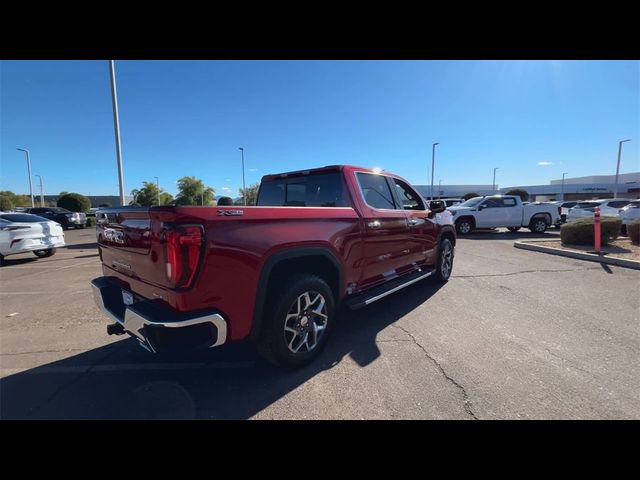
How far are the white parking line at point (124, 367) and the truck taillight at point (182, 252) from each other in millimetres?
1284

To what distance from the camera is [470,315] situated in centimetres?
409

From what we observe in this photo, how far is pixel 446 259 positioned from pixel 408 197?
5.59 feet

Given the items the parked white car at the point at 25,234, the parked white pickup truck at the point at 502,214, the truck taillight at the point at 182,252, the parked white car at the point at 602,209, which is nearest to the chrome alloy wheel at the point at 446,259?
the truck taillight at the point at 182,252

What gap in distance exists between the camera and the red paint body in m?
2.04

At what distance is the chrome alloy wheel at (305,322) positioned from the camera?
8.93 feet

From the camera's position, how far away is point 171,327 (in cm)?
196

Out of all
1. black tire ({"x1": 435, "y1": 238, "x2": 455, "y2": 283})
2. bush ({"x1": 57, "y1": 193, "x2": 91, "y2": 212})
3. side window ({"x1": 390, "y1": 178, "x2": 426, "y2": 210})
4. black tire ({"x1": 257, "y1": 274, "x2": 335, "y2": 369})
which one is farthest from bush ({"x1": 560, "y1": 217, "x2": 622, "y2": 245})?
bush ({"x1": 57, "y1": 193, "x2": 91, "y2": 212})

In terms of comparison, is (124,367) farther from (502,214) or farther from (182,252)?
(502,214)
